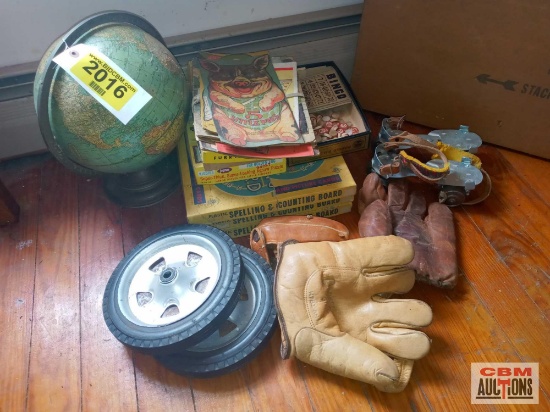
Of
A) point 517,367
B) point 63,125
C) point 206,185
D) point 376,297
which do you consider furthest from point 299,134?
point 517,367

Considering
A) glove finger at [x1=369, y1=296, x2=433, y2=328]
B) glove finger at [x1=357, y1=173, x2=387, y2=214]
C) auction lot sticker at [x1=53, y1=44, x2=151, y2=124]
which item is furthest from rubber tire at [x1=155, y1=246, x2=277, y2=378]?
auction lot sticker at [x1=53, y1=44, x2=151, y2=124]

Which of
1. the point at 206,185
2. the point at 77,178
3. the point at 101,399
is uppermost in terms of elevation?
the point at 206,185

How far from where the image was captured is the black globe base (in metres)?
1.30

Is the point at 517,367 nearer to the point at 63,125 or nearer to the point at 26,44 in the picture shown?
the point at 63,125

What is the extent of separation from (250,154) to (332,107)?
14.5 inches

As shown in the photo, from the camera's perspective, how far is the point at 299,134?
1.13 meters

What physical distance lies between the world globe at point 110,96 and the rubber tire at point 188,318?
286 millimetres

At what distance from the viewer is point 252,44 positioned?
1413 mm

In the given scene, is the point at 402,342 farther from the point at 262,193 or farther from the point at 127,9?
the point at 127,9

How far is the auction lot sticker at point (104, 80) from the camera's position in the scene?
96 centimetres

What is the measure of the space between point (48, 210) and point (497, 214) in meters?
1.32

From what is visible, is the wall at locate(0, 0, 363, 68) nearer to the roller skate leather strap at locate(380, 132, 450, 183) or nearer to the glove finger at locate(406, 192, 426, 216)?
the roller skate leather strap at locate(380, 132, 450, 183)

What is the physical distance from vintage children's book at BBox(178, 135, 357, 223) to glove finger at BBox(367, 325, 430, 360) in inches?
15.4
